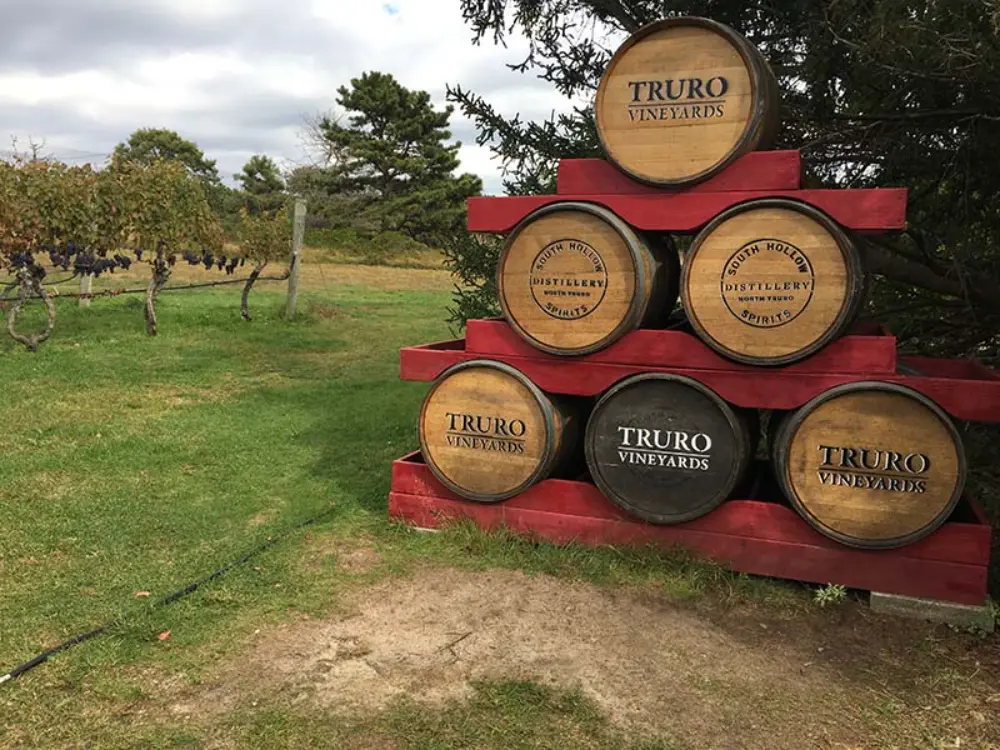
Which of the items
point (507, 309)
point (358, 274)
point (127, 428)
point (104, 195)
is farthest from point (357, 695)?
point (358, 274)

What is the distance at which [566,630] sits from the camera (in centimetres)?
378

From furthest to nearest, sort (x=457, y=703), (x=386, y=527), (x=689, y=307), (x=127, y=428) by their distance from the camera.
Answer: (x=127, y=428)
(x=386, y=527)
(x=689, y=307)
(x=457, y=703)

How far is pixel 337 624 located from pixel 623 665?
55.6 inches

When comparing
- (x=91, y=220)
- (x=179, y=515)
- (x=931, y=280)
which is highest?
(x=91, y=220)

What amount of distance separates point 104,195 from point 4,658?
34.5ft

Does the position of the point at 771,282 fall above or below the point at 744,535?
above

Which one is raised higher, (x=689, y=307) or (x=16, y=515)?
(x=689, y=307)

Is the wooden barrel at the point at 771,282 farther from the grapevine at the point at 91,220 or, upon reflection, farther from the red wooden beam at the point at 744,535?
the grapevine at the point at 91,220

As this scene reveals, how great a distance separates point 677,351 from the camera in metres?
4.36

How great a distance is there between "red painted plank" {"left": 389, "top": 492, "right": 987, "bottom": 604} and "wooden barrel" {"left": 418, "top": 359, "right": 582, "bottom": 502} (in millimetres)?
191

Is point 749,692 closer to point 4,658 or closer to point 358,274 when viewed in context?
point 4,658

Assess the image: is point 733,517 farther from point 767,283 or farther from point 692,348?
point 767,283

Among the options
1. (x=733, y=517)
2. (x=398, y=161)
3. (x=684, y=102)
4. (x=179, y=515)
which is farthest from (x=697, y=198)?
(x=398, y=161)

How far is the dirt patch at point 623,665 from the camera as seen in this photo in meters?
3.08
